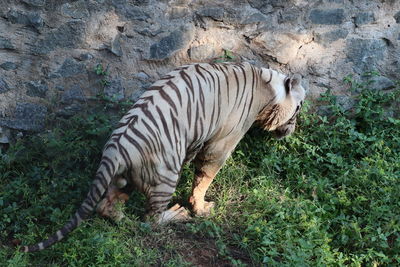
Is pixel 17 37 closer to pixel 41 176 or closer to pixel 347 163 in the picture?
pixel 41 176

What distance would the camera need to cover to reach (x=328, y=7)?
5.36m

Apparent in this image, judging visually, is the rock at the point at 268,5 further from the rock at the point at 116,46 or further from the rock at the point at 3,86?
the rock at the point at 3,86

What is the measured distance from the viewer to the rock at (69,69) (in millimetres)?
4949

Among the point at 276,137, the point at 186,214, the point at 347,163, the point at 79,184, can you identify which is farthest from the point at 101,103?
the point at 347,163

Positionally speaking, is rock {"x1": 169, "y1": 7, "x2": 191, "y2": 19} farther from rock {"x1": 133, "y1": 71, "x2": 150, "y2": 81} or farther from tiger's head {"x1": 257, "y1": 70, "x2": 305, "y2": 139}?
tiger's head {"x1": 257, "y1": 70, "x2": 305, "y2": 139}

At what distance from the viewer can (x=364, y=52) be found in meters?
5.43

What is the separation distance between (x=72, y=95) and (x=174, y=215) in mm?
1419

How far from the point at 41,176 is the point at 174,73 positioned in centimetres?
140

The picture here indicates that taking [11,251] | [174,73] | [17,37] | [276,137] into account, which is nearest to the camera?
[11,251]

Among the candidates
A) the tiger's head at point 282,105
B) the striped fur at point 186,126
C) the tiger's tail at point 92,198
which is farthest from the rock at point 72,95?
the tiger's head at point 282,105

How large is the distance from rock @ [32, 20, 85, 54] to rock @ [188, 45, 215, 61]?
0.99 metres

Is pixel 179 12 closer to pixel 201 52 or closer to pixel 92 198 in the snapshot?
pixel 201 52

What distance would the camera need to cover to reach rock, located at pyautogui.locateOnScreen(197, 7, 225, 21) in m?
5.14

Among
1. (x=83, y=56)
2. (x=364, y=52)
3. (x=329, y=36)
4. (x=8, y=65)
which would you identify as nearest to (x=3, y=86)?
(x=8, y=65)
